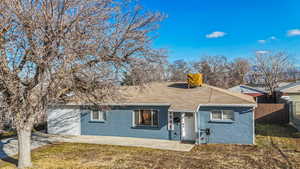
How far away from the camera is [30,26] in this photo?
609 cm

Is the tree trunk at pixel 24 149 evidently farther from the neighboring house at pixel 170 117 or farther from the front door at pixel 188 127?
the front door at pixel 188 127

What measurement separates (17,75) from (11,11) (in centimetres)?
200

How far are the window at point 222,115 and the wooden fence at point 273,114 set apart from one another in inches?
304

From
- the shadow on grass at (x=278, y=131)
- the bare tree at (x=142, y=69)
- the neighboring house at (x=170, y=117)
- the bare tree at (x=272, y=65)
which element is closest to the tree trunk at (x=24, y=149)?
the neighboring house at (x=170, y=117)

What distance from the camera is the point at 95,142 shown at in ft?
39.6

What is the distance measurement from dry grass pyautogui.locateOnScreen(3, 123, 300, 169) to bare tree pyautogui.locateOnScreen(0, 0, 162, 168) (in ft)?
6.40

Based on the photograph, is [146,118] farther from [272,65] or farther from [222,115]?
[272,65]

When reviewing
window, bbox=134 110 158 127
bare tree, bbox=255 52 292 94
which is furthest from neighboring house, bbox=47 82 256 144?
bare tree, bbox=255 52 292 94

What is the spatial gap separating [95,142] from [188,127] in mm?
5599

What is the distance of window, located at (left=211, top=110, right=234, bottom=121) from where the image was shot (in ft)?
36.5

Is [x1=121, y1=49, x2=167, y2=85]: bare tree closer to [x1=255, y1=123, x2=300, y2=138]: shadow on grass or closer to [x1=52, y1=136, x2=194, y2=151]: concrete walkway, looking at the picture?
[x1=52, y1=136, x2=194, y2=151]: concrete walkway

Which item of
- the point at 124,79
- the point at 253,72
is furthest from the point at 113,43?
the point at 253,72

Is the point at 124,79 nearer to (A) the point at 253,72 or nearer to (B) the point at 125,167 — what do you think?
(B) the point at 125,167

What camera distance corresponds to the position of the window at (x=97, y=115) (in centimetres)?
1374
